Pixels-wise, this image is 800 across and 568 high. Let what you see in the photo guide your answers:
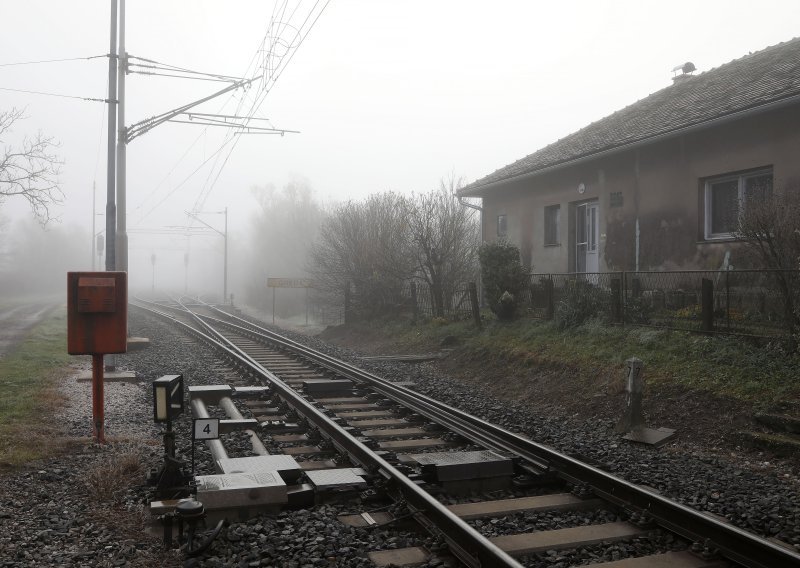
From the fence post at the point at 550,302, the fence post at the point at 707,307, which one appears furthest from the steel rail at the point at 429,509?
the fence post at the point at 550,302

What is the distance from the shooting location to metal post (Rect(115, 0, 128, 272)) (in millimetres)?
14594

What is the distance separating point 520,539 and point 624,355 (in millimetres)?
6972

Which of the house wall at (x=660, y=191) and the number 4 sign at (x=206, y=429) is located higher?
the house wall at (x=660, y=191)

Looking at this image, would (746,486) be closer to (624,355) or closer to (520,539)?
(520,539)

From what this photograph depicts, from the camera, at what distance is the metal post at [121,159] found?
14.6m

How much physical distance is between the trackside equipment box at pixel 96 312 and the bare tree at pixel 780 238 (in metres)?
8.44

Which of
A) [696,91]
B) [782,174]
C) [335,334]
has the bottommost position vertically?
[335,334]

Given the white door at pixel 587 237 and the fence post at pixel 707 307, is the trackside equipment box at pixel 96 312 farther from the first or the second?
the white door at pixel 587 237

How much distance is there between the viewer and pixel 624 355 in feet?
36.3

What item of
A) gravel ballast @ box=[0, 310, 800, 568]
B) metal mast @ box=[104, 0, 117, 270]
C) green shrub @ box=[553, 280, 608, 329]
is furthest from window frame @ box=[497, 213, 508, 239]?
gravel ballast @ box=[0, 310, 800, 568]

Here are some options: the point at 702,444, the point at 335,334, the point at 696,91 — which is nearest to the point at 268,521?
the point at 702,444

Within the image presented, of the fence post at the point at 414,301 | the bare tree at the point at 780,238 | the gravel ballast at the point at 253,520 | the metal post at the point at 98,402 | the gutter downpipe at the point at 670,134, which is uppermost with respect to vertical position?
the gutter downpipe at the point at 670,134

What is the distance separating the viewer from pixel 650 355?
10.7 m

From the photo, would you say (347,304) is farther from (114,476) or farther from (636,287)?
(114,476)
